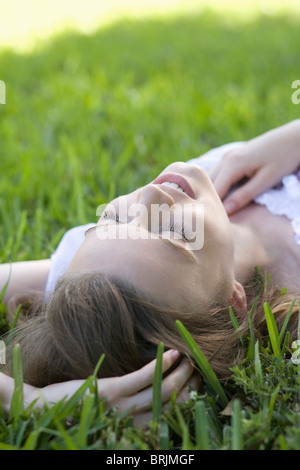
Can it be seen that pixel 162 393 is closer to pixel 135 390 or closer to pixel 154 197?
pixel 135 390

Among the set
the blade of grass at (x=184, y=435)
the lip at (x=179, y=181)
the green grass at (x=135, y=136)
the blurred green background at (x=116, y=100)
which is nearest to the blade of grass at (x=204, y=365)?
the green grass at (x=135, y=136)

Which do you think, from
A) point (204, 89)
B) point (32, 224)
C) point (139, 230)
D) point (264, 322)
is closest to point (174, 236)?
point (139, 230)

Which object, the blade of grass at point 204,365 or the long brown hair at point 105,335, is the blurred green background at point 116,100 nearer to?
the long brown hair at point 105,335

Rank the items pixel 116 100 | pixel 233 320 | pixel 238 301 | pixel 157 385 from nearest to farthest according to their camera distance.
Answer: pixel 157 385 → pixel 233 320 → pixel 238 301 → pixel 116 100

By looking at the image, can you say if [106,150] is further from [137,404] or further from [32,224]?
[137,404]

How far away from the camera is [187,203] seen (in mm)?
1733

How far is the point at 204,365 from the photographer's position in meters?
1.44

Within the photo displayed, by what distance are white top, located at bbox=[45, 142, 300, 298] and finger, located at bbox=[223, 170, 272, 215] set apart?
4 cm

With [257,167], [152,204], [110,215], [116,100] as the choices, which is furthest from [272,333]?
[116,100]

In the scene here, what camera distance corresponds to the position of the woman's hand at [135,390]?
54.9 inches

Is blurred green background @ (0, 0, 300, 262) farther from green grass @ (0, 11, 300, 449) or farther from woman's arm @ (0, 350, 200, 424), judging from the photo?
woman's arm @ (0, 350, 200, 424)

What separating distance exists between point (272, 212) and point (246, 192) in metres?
0.12

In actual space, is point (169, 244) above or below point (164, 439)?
above

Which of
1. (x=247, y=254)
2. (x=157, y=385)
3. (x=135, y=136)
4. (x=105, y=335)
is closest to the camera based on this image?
(x=157, y=385)
